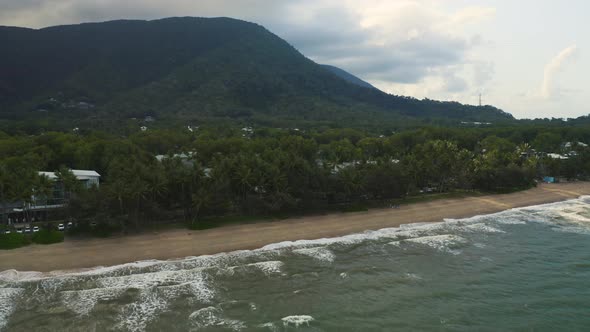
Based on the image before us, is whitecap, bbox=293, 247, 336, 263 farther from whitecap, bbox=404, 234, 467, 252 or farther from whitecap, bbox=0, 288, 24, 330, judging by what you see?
whitecap, bbox=0, 288, 24, 330

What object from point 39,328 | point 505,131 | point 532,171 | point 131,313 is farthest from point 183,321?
point 505,131

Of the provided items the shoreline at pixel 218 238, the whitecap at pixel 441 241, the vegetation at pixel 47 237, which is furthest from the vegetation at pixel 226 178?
the whitecap at pixel 441 241

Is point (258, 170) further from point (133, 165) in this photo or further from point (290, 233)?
point (133, 165)

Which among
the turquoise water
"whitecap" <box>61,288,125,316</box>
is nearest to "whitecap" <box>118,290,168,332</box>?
the turquoise water

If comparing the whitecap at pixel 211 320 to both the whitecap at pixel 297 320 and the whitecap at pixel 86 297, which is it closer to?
the whitecap at pixel 297 320

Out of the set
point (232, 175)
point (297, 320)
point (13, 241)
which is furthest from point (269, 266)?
point (13, 241)

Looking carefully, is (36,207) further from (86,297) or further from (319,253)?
(319,253)
